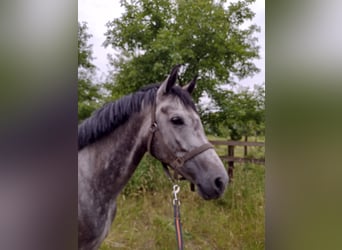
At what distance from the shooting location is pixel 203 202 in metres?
1.81

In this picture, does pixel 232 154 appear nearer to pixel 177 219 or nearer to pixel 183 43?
pixel 177 219

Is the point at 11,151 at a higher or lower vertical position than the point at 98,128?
lower

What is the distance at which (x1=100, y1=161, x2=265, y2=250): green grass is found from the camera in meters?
1.80

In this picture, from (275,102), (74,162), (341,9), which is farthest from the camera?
(74,162)

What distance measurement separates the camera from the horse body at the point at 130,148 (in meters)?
1.79

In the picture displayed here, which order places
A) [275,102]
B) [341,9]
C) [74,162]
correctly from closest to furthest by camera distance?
1. [341,9]
2. [275,102]
3. [74,162]

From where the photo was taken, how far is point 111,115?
1.85 metres

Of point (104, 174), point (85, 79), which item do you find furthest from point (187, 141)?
point (85, 79)

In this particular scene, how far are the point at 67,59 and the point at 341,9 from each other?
4.48 feet

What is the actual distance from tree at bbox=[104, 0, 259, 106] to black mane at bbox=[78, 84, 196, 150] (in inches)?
1.8

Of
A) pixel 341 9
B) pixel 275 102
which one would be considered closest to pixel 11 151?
pixel 275 102

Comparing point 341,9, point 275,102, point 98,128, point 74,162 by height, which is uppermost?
point 341,9

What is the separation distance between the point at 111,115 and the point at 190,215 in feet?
2.17

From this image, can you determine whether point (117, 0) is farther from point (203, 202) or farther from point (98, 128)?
point (203, 202)
